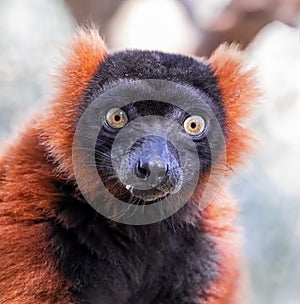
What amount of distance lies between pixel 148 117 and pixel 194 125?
216 millimetres

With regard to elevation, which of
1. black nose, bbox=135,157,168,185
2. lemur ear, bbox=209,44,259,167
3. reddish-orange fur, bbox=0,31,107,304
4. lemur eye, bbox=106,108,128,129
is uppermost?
lemur ear, bbox=209,44,259,167

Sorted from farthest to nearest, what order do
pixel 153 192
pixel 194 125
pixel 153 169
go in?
pixel 194 125
pixel 153 192
pixel 153 169

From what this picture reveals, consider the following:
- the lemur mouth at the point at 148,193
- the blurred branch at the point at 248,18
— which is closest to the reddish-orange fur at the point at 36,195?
the lemur mouth at the point at 148,193

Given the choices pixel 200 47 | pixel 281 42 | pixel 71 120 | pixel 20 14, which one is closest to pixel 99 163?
pixel 71 120

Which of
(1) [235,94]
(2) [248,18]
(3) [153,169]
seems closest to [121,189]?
(3) [153,169]

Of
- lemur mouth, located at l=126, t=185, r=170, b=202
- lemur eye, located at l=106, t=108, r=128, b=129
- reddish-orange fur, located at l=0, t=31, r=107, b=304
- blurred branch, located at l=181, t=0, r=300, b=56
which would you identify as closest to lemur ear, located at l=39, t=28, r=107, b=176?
reddish-orange fur, located at l=0, t=31, r=107, b=304

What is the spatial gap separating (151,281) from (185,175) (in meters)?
0.50

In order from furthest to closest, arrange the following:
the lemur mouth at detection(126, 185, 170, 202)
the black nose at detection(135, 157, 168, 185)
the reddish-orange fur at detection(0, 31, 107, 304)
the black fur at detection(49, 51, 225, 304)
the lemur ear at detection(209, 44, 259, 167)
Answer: the lemur ear at detection(209, 44, 259, 167) → the black fur at detection(49, 51, 225, 304) → the reddish-orange fur at detection(0, 31, 107, 304) → the lemur mouth at detection(126, 185, 170, 202) → the black nose at detection(135, 157, 168, 185)

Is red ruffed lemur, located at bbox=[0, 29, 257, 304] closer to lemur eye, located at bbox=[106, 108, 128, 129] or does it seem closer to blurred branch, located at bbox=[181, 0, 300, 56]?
lemur eye, located at bbox=[106, 108, 128, 129]

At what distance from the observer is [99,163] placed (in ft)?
9.12

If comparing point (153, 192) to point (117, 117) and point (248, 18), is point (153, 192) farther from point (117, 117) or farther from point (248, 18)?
point (248, 18)

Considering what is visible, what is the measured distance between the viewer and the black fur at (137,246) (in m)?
2.75

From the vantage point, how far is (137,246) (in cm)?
286

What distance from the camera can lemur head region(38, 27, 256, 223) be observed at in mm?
2564
